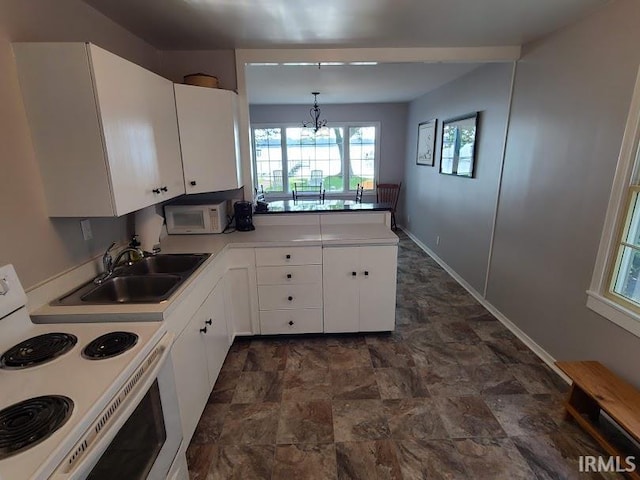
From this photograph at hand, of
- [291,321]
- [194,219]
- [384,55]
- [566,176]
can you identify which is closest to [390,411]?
[291,321]

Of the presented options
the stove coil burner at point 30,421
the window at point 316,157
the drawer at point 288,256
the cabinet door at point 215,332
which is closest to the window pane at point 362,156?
the window at point 316,157

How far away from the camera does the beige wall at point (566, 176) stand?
1.89m

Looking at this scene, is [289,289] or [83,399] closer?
[83,399]

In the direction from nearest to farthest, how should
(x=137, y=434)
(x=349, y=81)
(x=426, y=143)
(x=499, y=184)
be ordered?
(x=137, y=434), (x=499, y=184), (x=349, y=81), (x=426, y=143)

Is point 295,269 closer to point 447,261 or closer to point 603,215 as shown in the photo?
point 603,215

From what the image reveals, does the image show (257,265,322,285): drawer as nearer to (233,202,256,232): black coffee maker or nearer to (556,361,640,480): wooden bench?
(233,202,256,232): black coffee maker

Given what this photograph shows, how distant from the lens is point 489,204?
327 cm

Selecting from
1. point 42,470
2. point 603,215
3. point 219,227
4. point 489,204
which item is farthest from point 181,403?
point 489,204

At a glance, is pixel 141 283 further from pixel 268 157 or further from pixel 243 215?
pixel 268 157

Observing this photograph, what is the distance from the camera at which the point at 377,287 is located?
2.68 metres

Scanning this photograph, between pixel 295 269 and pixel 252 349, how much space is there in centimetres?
73

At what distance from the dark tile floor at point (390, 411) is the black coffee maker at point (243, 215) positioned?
→ 952mm

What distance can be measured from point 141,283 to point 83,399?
1.04 m

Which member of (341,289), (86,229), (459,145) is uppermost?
(459,145)
